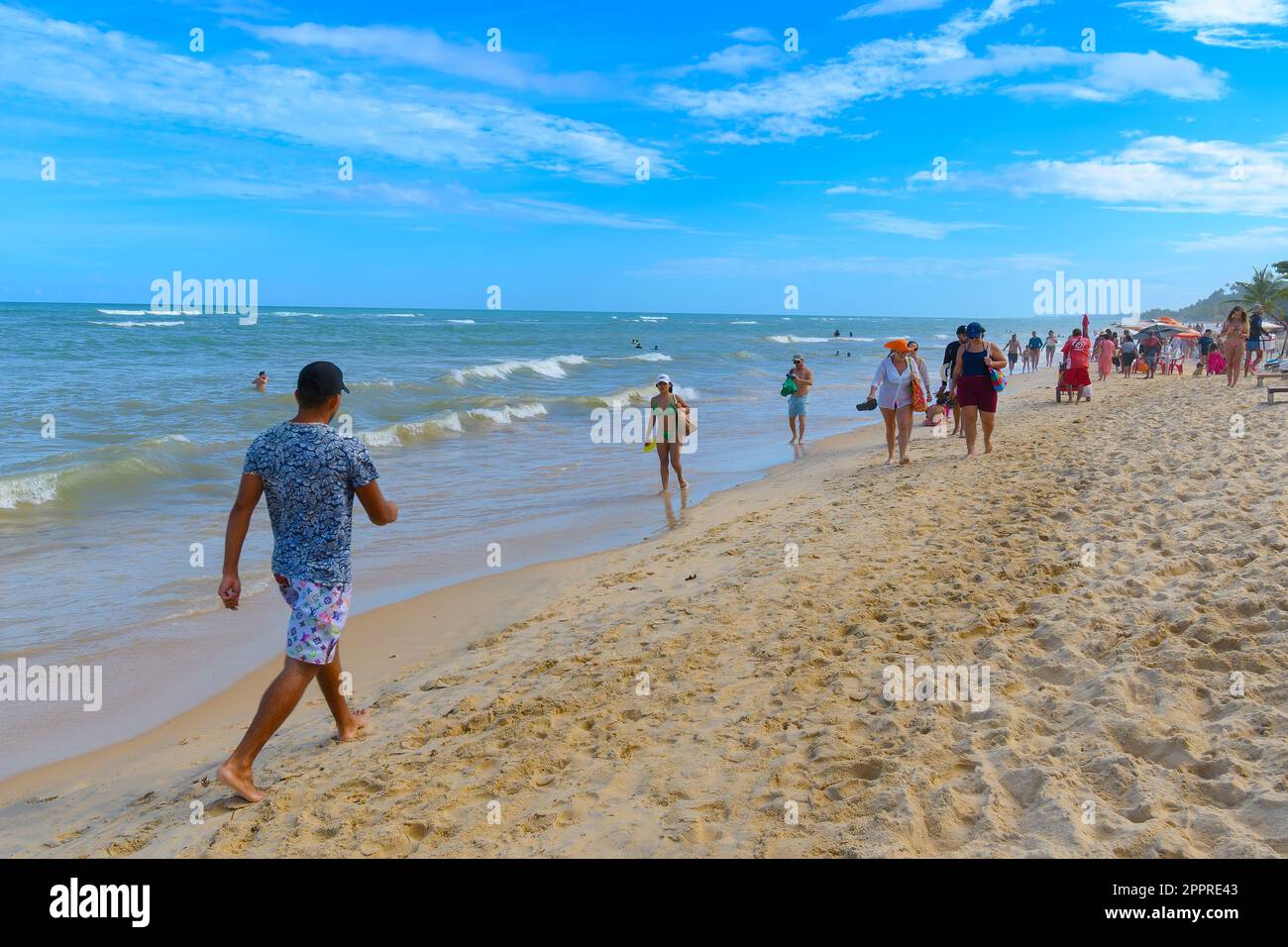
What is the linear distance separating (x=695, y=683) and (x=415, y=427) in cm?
1415

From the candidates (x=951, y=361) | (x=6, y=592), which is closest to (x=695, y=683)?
(x=6, y=592)

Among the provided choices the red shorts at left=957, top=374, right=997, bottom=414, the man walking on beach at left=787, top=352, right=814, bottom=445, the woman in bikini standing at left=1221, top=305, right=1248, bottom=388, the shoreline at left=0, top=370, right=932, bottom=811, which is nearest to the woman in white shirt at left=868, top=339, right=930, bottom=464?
the red shorts at left=957, top=374, right=997, bottom=414

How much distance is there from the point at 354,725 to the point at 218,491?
28.7 ft

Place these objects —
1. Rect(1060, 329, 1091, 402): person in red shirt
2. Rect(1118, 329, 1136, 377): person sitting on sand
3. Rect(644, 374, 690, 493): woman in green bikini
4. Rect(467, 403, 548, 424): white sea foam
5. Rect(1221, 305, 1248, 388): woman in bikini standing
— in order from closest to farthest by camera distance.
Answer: Rect(644, 374, 690, 493): woman in green bikini → Rect(1060, 329, 1091, 402): person in red shirt → Rect(1221, 305, 1248, 388): woman in bikini standing → Rect(467, 403, 548, 424): white sea foam → Rect(1118, 329, 1136, 377): person sitting on sand

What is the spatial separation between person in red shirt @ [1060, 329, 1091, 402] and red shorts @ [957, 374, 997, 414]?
26.5 ft

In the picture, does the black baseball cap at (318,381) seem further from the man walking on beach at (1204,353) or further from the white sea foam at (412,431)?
the man walking on beach at (1204,353)

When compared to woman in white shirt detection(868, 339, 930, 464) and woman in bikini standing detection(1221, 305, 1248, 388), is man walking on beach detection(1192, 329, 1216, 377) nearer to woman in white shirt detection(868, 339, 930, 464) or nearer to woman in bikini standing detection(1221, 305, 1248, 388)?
woman in bikini standing detection(1221, 305, 1248, 388)

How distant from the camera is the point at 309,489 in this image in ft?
11.9

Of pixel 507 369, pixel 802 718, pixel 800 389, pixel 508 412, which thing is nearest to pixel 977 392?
pixel 800 389

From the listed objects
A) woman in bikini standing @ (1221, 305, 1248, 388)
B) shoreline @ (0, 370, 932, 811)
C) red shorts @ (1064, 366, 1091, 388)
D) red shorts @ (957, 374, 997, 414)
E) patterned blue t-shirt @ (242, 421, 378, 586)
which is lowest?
shoreline @ (0, 370, 932, 811)

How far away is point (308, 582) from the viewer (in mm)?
3672

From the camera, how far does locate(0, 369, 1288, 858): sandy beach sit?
305cm

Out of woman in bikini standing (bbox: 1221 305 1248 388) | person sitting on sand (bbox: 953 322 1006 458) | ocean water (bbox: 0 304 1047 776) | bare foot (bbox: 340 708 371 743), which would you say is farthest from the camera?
woman in bikini standing (bbox: 1221 305 1248 388)

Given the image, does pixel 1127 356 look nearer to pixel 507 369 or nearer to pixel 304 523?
pixel 507 369
